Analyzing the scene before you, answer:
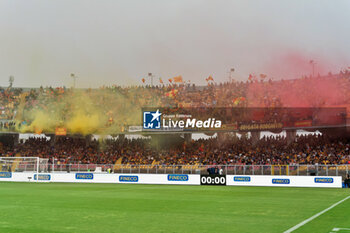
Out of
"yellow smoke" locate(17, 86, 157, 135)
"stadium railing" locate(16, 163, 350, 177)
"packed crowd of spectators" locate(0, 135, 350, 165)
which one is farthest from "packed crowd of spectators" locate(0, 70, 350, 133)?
"stadium railing" locate(16, 163, 350, 177)

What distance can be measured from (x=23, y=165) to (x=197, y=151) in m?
22.6

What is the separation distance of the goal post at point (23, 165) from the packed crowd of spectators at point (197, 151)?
10.0 meters

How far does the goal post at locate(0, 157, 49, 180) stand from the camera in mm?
44969

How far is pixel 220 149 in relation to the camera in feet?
187

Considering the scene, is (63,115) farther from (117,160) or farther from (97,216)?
(97,216)

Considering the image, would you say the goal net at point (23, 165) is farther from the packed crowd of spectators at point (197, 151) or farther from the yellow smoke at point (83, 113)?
the yellow smoke at point (83, 113)

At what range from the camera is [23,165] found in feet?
150

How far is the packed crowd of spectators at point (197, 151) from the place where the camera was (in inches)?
1889

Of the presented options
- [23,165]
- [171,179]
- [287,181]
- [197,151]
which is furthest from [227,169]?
[23,165]

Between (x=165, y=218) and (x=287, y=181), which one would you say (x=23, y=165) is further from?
(x=165, y=218)

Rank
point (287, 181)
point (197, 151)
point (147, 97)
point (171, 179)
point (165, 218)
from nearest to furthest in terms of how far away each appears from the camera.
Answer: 1. point (165, 218)
2. point (287, 181)
3. point (171, 179)
4. point (197, 151)
5. point (147, 97)

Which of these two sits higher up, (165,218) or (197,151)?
(197,151)

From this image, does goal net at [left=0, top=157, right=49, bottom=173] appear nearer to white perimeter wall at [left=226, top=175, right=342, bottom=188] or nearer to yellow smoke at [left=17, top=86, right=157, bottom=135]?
yellow smoke at [left=17, top=86, right=157, bottom=135]

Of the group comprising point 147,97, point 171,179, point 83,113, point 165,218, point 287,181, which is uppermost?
point 147,97
